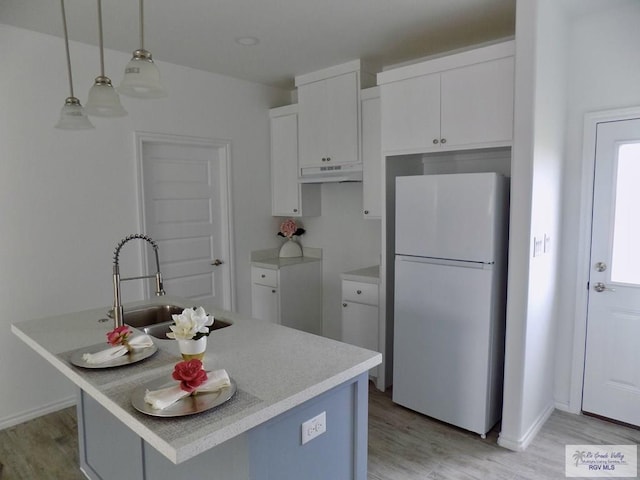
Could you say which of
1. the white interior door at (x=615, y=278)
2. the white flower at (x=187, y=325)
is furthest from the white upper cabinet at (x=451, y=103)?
the white flower at (x=187, y=325)

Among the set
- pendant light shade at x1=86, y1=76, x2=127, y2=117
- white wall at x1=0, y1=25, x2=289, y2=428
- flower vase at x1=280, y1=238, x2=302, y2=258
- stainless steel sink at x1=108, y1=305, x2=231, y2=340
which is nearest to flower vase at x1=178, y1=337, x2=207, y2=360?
stainless steel sink at x1=108, y1=305, x2=231, y2=340

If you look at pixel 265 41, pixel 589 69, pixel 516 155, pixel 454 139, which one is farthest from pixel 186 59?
pixel 589 69

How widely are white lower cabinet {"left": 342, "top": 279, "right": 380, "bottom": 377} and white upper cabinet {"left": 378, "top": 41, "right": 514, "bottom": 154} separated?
1.08m

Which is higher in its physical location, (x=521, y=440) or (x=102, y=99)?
(x=102, y=99)

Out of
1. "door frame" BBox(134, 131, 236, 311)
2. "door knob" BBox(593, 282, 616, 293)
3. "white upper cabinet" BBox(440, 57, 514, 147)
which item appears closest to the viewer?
"white upper cabinet" BBox(440, 57, 514, 147)

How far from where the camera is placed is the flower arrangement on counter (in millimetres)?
4363

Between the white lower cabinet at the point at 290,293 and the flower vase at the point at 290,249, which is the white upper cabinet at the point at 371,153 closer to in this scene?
the white lower cabinet at the point at 290,293

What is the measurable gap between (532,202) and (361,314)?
1560 millimetres

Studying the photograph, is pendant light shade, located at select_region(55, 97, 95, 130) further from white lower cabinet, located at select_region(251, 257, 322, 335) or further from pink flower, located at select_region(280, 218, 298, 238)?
pink flower, located at select_region(280, 218, 298, 238)

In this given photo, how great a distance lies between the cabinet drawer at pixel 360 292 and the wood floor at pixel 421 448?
80 cm

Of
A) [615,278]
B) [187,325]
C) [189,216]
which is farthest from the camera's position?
[189,216]

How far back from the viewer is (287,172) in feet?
13.8

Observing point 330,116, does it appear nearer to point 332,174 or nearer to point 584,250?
point 332,174

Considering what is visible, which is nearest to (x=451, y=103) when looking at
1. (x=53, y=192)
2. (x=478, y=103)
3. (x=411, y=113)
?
(x=478, y=103)
